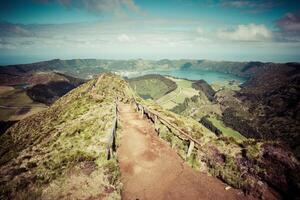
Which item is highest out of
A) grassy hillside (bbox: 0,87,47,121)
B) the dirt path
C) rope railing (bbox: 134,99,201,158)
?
rope railing (bbox: 134,99,201,158)

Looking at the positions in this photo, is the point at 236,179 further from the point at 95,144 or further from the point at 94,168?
the point at 95,144

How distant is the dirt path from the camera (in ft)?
37.1

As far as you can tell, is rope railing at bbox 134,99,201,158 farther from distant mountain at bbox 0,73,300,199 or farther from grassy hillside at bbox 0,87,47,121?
grassy hillside at bbox 0,87,47,121

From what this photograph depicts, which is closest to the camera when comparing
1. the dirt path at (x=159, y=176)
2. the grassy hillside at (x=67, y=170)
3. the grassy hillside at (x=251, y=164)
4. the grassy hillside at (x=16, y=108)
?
the grassy hillside at (x=67, y=170)

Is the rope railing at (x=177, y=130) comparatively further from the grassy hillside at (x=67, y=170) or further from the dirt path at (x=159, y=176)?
the grassy hillside at (x=67, y=170)

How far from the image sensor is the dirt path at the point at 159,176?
11.3m

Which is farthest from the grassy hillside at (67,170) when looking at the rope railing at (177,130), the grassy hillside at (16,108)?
the grassy hillside at (16,108)

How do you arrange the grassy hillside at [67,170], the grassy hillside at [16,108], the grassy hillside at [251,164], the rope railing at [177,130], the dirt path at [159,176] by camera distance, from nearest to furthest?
the grassy hillside at [67,170] < the dirt path at [159,176] < the grassy hillside at [251,164] < the rope railing at [177,130] < the grassy hillside at [16,108]

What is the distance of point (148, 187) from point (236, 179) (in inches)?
234

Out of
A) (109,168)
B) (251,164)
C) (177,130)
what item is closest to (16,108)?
(177,130)

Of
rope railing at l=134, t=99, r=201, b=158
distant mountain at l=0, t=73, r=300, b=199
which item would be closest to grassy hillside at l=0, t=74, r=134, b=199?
distant mountain at l=0, t=73, r=300, b=199

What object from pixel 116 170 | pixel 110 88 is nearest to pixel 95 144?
pixel 116 170

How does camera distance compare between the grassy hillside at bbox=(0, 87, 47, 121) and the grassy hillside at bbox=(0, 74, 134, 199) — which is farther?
the grassy hillside at bbox=(0, 87, 47, 121)

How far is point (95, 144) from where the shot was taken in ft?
57.4
